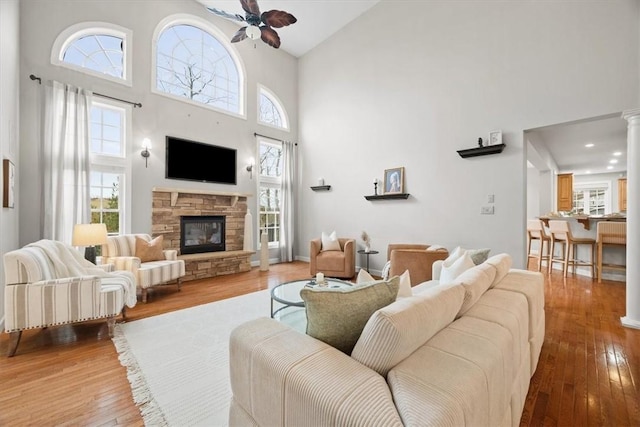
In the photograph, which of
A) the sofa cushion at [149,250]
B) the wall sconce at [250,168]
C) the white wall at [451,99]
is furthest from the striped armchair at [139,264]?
the white wall at [451,99]

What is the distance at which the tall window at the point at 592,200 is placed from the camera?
9414mm

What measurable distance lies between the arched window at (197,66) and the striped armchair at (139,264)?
2660 millimetres

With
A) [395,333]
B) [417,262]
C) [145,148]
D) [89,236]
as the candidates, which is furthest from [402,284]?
[145,148]

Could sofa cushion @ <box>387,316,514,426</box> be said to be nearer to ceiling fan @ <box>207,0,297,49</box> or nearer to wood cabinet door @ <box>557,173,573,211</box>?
ceiling fan @ <box>207,0,297,49</box>

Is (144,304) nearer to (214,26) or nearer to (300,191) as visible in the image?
(300,191)

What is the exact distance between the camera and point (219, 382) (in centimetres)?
191

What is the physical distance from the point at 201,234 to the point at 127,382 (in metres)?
3.65

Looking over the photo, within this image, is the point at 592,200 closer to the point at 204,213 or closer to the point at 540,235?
the point at 540,235

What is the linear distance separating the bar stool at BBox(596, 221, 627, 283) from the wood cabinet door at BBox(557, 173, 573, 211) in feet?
15.5

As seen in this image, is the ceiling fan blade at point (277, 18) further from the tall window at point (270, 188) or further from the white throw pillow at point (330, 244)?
A: the white throw pillow at point (330, 244)

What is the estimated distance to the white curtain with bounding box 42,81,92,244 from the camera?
12.3 ft

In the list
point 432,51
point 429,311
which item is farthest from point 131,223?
point 432,51

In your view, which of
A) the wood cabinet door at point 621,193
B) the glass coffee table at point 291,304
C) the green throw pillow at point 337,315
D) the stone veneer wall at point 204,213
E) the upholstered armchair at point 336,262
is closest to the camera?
the green throw pillow at point 337,315

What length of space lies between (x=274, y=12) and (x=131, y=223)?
12.2 feet
